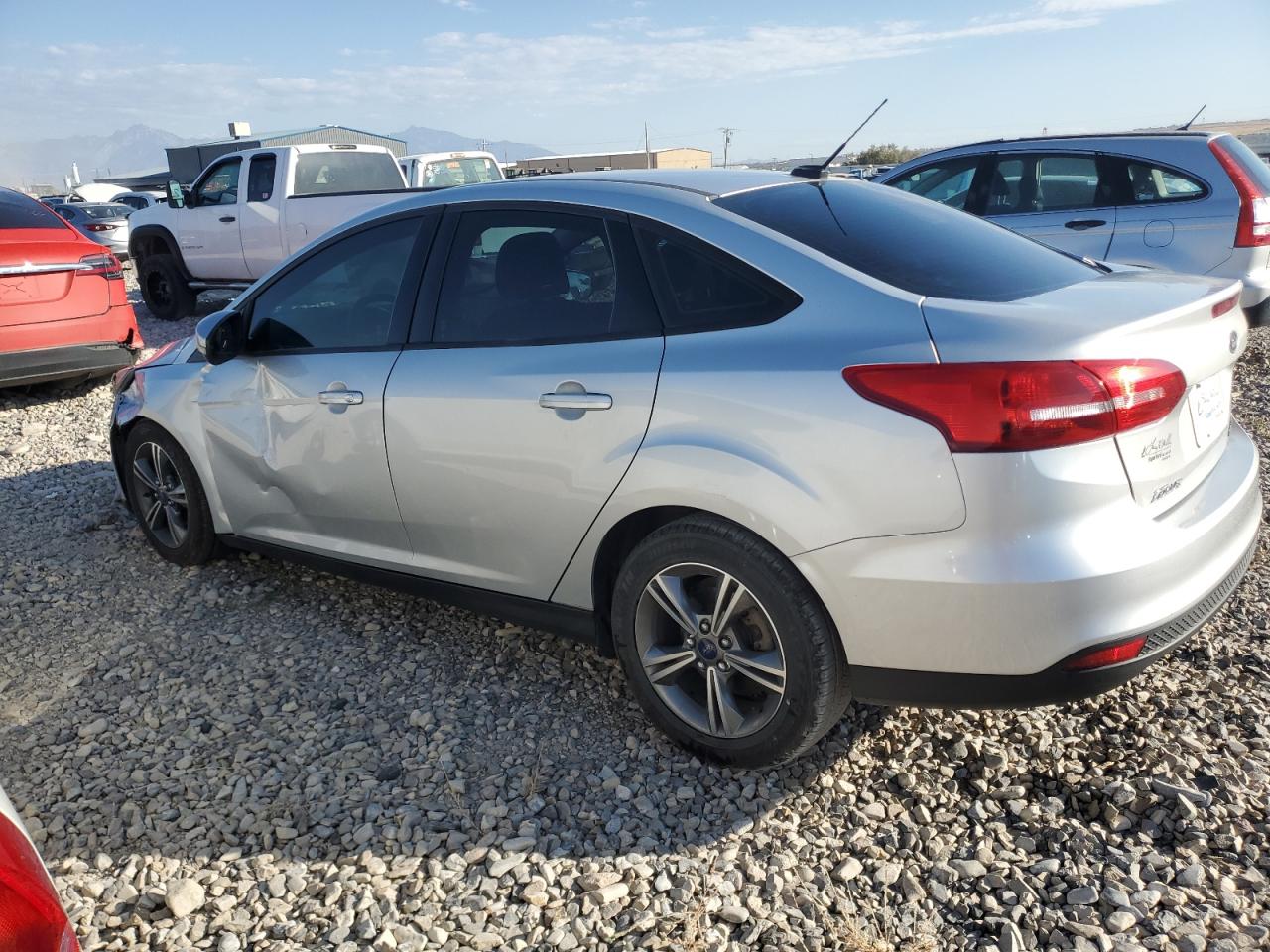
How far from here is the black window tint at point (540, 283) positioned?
2871 millimetres

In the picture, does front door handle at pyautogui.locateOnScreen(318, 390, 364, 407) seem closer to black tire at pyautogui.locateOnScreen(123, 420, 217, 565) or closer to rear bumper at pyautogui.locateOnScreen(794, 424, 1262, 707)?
black tire at pyautogui.locateOnScreen(123, 420, 217, 565)

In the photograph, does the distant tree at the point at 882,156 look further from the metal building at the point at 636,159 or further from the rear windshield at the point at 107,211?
the rear windshield at the point at 107,211

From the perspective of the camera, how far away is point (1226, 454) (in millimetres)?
2771

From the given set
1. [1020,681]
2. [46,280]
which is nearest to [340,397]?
[1020,681]

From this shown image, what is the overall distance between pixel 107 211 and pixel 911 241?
25291mm

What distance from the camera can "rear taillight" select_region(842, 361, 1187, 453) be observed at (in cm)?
216

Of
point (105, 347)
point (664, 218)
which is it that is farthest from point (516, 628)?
point (105, 347)

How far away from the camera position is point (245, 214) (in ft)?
34.9

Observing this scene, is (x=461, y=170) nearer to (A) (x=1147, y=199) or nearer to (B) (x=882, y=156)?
(A) (x=1147, y=199)

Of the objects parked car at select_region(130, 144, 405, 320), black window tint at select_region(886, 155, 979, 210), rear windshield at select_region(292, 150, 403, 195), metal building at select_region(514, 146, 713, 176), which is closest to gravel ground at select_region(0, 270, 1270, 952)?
black window tint at select_region(886, 155, 979, 210)

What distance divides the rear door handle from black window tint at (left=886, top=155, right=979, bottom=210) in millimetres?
5830

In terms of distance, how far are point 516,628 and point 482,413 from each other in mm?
1121

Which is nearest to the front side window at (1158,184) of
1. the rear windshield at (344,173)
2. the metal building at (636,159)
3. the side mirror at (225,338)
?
the side mirror at (225,338)

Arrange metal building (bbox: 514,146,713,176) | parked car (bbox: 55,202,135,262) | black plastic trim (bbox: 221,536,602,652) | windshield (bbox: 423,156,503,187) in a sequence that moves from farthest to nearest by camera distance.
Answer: metal building (bbox: 514,146,713,176) < parked car (bbox: 55,202,135,262) < windshield (bbox: 423,156,503,187) < black plastic trim (bbox: 221,536,602,652)
